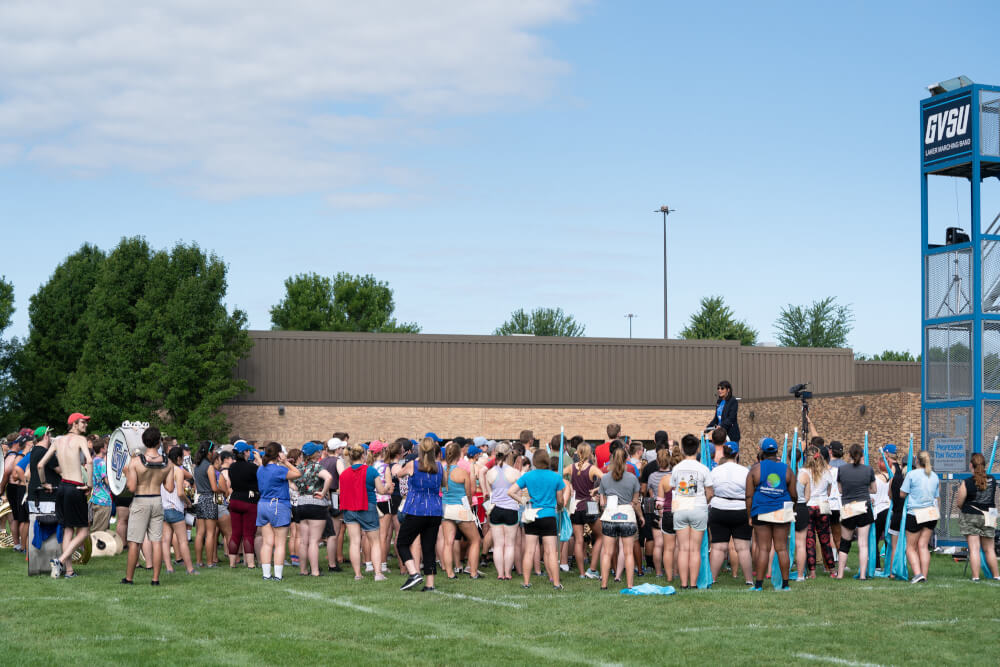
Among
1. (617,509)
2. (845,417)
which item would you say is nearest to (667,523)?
(617,509)

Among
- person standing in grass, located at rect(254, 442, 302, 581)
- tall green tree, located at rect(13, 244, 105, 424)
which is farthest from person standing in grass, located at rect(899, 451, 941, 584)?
tall green tree, located at rect(13, 244, 105, 424)

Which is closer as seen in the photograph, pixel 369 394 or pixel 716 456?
pixel 716 456

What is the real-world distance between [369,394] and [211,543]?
101ft

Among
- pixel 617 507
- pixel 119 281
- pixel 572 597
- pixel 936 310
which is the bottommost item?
pixel 572 597

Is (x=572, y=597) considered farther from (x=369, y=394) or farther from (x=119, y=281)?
(x=119, y=281)

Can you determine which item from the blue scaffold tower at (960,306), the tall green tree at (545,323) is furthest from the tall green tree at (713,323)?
the blue scaffold tower at (960,306)

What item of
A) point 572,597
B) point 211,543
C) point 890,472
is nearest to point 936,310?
point 890,472

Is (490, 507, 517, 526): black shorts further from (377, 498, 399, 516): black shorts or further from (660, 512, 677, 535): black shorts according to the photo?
(377, 498, 399, 516): black shorts

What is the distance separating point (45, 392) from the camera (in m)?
53.7

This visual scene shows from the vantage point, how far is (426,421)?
47.7m

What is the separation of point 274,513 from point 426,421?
32.9 m

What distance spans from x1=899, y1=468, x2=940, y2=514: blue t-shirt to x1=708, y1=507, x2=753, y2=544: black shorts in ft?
7.51

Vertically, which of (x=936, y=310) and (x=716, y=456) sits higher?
(x=936, y=310)

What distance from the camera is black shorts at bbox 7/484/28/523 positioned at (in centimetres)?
1884
